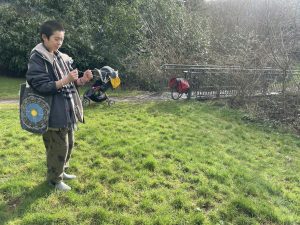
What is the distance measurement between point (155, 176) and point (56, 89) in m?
2.09

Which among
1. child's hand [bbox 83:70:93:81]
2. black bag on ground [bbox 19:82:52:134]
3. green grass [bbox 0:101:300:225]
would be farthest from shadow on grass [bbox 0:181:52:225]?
child's hand [bbox 83:70:93:81]

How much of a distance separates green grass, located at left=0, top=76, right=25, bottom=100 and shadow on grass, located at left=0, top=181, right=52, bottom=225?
23.6 ft

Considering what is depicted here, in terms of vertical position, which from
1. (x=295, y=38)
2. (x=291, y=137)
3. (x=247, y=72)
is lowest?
(x=291, y=137)

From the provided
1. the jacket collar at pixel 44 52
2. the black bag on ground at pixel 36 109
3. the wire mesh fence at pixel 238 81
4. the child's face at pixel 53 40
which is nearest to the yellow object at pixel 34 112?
the black bag on ground at pixel 36 109

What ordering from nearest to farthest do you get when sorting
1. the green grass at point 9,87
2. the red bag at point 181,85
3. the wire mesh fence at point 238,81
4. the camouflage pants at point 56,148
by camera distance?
the camouflage pants at point 56,148 < the red bag at point 181,85 < the wire mesh fence at point 238,81 < the green grass at point 9,87

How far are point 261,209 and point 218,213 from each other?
24.2 inches

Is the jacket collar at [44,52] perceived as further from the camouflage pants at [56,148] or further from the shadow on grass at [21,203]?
the shadow on grass at [21,203]

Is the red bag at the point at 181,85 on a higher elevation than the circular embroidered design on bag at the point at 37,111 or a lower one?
lower

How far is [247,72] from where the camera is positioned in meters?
10.7

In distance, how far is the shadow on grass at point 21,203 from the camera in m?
3.61

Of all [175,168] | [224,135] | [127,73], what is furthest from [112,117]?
[127,73]

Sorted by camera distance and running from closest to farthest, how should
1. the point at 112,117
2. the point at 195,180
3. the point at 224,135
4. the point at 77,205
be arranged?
the point at 77,205 → the point at 195,180 → the point at 224,135 → the point at 112,117

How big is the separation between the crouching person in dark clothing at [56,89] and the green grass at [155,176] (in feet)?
1.58

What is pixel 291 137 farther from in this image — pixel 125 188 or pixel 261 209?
pixel 125 188
